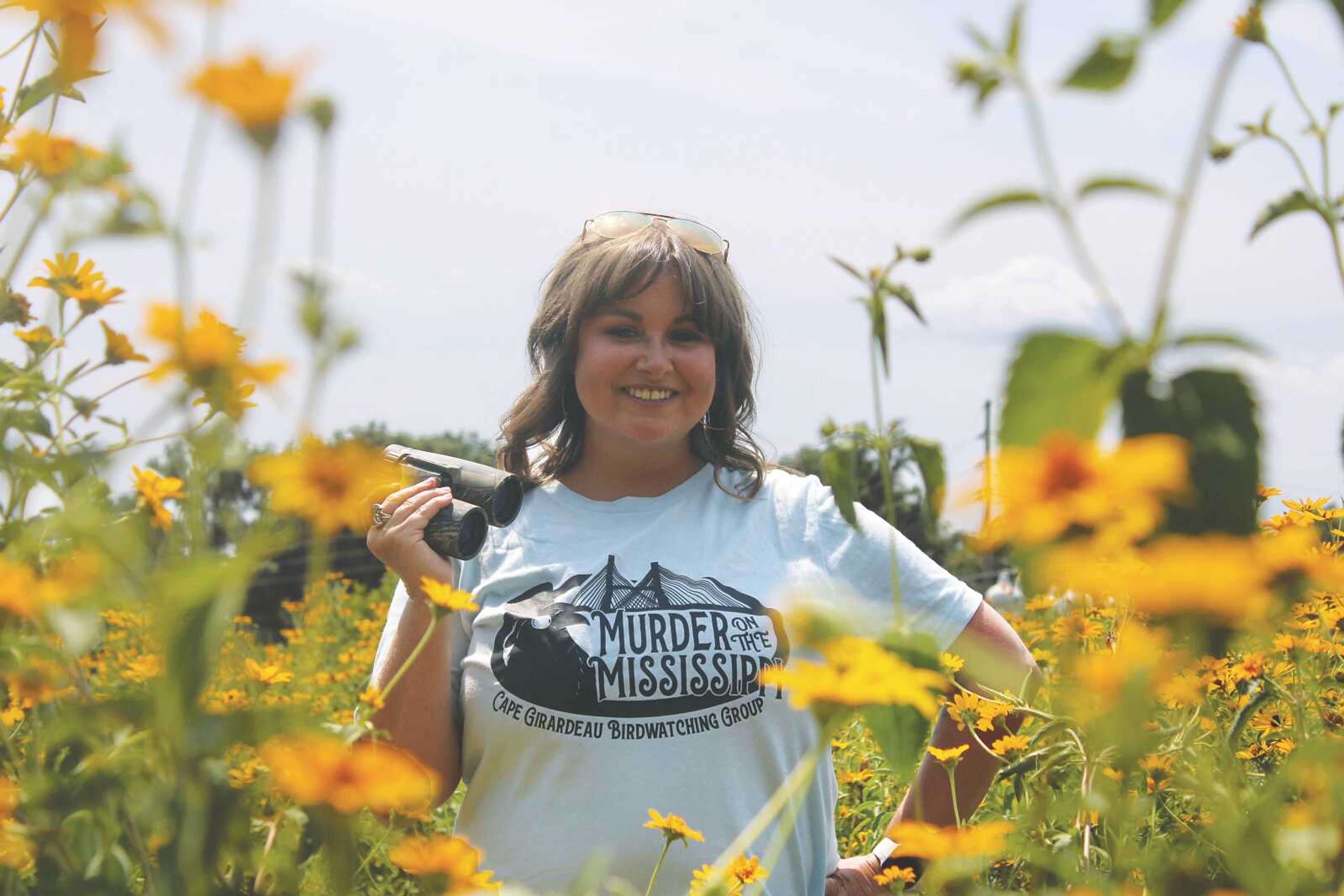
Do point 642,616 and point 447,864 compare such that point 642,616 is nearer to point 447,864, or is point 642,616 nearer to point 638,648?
point 638,648

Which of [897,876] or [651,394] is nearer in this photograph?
[897,876]

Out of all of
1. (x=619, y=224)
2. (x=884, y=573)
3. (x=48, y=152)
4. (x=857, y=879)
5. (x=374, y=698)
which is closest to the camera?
(x=48, y=152)

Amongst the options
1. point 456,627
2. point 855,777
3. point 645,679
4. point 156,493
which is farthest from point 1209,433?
point 855,777

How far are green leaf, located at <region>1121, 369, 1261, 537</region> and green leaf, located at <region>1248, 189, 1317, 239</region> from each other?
0.13 meters

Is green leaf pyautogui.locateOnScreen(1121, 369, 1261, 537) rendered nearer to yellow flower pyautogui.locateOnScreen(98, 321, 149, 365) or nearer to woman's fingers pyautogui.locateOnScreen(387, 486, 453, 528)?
yellow flower pyautogui.locateOnScreen(98, 321, 149, 365)

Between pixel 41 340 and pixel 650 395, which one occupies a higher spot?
pixel 41 340

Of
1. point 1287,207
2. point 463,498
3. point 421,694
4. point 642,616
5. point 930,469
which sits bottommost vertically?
point 421,694

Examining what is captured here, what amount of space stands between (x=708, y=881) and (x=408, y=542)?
2.74 feet

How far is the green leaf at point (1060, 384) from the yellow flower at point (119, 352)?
1.53 ft

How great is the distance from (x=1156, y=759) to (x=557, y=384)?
1275 millimetres

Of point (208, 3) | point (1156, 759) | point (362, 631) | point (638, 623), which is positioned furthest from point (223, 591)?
point (362, 631)

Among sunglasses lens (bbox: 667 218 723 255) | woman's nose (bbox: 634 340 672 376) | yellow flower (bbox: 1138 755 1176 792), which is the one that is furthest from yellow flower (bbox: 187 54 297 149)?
sunglasses lens (bbox: 667 218 723 255)

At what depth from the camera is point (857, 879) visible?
5.09ft

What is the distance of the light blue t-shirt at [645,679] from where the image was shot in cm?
151
